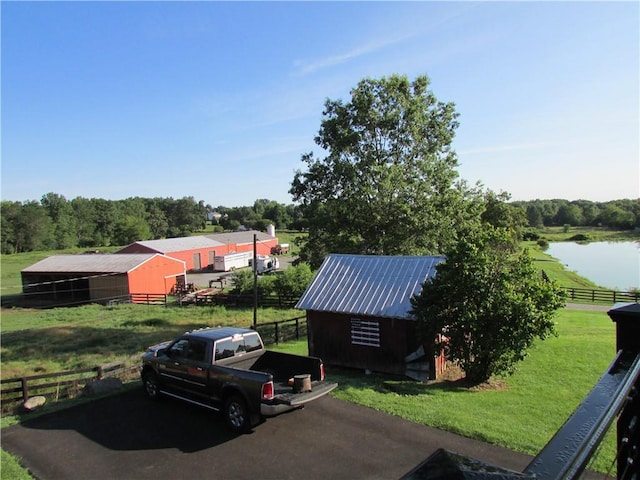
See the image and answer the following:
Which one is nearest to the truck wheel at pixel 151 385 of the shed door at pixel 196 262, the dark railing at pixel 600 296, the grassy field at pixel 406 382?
the grassy field at pixel 406 382

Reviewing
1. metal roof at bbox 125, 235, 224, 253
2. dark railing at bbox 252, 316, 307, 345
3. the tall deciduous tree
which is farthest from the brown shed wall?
the tall deciduous tree

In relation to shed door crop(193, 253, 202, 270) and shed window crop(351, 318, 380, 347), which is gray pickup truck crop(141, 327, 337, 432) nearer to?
shed window crop(351, 318, 380, 347)

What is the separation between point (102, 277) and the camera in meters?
42.2

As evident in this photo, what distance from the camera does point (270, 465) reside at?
796 cm

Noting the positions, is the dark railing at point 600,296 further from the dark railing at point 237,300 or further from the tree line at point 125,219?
the tree line at point 125,219

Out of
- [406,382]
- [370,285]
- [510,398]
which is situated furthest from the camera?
[370,285]

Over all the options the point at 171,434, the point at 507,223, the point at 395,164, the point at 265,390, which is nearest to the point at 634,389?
the point at 265,390

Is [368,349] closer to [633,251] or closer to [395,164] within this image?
[395,164]

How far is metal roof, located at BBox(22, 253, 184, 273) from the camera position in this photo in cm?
4269

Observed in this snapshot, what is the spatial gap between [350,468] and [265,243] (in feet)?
231

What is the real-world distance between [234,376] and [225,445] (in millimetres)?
1421

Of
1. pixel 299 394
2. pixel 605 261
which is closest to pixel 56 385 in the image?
pixel 299 394

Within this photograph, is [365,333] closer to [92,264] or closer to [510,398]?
[510,398]

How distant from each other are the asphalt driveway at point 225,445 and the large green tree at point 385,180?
15.2 m
